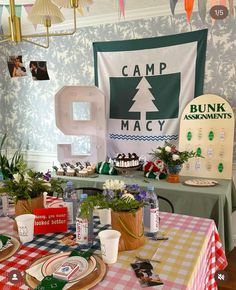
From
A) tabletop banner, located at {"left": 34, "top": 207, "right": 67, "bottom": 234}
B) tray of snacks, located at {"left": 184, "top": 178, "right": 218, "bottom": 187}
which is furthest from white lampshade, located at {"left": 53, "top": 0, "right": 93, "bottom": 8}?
tray of snacks, located at {"left": 184, "top": 178, "right": 218, "bottom": 187}

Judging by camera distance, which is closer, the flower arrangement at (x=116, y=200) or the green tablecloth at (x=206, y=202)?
the flower arrangement at (x=116, y=200)

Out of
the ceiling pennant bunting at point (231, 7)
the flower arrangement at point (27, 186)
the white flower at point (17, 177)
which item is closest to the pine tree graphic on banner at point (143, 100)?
the ceiling pennant bunting at point (231, 7)

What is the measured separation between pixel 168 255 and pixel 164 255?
2 centimetres

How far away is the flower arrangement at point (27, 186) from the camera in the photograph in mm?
1474

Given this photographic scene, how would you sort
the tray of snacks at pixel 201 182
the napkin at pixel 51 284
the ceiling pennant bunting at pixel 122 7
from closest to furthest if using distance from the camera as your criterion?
the napkin at pixel 51 284 < the tray of snacks at pixel 201 182 < the ceiling pennant bunting at pixel 122 7

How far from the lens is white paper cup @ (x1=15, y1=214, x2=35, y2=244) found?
1292mm

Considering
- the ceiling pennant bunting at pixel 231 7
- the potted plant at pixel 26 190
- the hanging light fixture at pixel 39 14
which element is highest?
the ceiling pennant bunting at pixel 231 7

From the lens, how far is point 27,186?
149 centimetres

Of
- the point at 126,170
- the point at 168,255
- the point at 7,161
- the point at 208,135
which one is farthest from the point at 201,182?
the point at 7,161

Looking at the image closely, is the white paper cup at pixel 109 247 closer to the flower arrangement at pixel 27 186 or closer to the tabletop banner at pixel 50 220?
the tabletop banner at pixel 50 220

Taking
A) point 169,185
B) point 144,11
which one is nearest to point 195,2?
point 144,11

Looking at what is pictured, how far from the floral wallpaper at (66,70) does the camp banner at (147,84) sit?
10 centimetres

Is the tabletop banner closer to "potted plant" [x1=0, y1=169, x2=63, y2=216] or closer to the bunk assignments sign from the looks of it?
"potted plant" [x1=0, y1=169, x2=63, y2=216]

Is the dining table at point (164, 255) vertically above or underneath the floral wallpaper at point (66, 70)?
underneath
